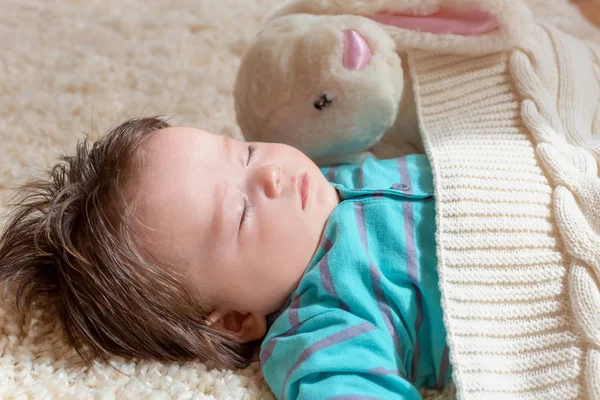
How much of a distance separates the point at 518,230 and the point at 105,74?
99 centimetres

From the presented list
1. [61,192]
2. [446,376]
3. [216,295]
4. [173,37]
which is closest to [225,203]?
[216,295]

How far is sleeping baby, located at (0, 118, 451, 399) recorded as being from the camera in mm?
831

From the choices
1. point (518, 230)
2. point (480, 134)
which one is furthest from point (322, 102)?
point (518, 230)

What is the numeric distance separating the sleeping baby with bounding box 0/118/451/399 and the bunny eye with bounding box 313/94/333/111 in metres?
0.14

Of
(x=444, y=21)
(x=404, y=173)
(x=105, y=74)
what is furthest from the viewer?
(x=105, y=74)

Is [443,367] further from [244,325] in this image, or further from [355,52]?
[355,52]

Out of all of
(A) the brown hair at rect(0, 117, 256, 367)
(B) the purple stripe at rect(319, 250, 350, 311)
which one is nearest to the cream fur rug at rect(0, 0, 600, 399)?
(A) the brown hair at rect(0, 117, 256, 367)

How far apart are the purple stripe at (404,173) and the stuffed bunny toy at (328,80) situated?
68 mm

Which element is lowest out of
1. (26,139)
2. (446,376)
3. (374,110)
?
(446,376)

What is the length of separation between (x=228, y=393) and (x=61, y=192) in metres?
0.38

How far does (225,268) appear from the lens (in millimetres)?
846

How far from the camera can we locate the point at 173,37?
1523mm

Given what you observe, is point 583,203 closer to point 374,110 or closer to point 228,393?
point 374,110

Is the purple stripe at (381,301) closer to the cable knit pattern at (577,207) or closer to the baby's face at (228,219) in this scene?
the baby's face at (228,219)
